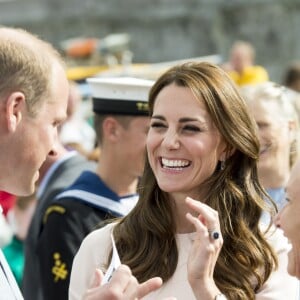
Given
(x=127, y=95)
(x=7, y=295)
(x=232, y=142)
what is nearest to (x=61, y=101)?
(x=7, y=295)

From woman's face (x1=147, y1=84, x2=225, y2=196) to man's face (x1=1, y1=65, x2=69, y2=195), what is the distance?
72cm

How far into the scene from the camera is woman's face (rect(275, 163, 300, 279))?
346 cm

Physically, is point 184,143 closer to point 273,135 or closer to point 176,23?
point 273,135

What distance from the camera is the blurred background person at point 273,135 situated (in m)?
5.32

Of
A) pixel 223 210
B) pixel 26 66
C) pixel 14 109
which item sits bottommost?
pixel 223 210

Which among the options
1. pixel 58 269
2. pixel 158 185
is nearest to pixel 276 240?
pixel 158 185

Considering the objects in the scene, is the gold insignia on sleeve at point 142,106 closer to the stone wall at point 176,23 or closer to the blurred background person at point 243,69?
the blurred background person at point 243,69

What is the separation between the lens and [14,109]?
10.7 feet

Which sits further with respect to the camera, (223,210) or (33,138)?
(223,210)

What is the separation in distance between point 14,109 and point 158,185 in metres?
1.06

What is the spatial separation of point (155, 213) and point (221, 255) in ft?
1.00

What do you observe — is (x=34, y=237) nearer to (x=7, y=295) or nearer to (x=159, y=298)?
(x=159, y=298)

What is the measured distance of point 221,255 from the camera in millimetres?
4051

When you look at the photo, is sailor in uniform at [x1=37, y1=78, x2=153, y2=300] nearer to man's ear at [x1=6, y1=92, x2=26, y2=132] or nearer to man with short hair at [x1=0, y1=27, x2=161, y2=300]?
man with short hair at [x1=0, y1=27, x2=161, y2=300]
